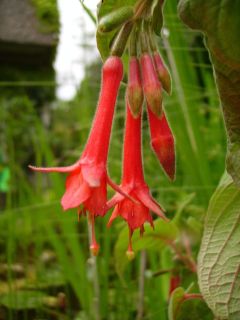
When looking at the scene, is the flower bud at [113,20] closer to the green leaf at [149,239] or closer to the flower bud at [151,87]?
the flower bud at [151,87]

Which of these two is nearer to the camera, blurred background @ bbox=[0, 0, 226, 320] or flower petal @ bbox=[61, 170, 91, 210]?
flower petal @ bbox=[61, 170, 91, 210]

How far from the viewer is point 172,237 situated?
816 millimetres

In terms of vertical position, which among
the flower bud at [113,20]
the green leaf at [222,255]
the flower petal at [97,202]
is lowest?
the green leaf at [222,255]

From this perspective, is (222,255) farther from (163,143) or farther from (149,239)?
(149,239)

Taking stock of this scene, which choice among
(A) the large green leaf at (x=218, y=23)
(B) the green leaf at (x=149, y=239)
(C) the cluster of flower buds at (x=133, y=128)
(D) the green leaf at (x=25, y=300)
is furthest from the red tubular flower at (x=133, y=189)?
(D) the green leaf at (x=25, y=300)

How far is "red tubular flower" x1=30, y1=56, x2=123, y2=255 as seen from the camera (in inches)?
18.3

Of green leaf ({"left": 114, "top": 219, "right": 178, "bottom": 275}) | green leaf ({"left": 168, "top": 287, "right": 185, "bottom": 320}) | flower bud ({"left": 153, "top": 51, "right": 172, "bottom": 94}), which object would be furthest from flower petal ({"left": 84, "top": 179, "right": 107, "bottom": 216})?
green leaf ({"left": 114, "top": 219, "right": 178, "bottom": 275})

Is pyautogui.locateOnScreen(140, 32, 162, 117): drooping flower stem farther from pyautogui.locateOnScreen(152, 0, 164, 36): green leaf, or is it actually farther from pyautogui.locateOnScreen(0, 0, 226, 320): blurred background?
pyautogui.locateOnScreen(0, 0, 226, 320): blurred background

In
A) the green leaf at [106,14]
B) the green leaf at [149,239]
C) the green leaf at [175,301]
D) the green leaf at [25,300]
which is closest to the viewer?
the green leaf at [106,14]

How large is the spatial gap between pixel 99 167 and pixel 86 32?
3.47 feet

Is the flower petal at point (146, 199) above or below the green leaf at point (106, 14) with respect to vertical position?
below

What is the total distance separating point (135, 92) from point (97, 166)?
0.07 meters

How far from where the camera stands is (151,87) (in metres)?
0.48

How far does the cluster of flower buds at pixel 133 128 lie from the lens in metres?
0.47
